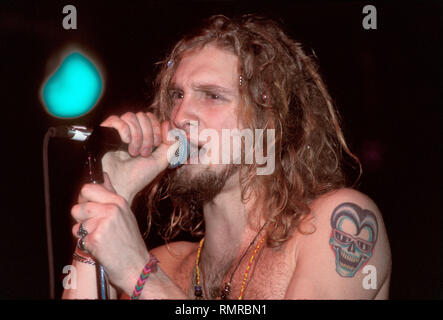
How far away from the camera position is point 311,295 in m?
1.48

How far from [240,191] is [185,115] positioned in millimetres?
455

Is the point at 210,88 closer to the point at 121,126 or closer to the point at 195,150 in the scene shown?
the point at 195,150

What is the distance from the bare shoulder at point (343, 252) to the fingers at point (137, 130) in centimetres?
70

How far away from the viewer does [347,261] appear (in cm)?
158

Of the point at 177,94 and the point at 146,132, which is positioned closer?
the point at 146,132

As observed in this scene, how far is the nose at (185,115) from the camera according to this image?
1.88 m

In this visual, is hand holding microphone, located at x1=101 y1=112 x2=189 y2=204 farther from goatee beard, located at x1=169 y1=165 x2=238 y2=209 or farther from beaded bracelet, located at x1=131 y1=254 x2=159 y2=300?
beaded bracelet, located at x1=131 y1=254 x2=159 y2=300

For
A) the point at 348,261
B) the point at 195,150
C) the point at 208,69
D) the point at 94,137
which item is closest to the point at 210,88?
the point at 208,69

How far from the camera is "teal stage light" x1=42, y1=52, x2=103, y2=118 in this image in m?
2.85

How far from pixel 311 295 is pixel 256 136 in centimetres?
84

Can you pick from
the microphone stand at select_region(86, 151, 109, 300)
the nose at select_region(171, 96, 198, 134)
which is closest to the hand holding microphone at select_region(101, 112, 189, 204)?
the nose at select_region(171, 96, 198, 134)

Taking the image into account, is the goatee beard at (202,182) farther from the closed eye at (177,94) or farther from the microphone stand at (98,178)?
the microphone stand at (98,178)
